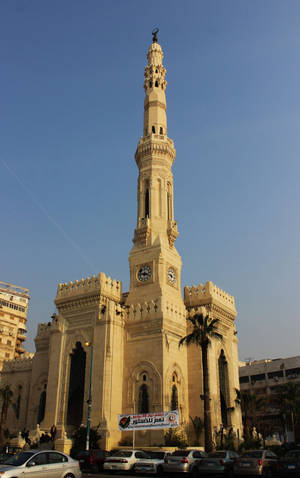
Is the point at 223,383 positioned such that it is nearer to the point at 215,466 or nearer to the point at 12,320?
the point at 215,466

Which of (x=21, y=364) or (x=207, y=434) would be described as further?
(x=21, y=364)

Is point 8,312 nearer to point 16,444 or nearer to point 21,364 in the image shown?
point 21,364

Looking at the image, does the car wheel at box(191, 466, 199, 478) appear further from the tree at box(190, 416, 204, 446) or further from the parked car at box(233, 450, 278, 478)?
the tree at box(190, 416, 204, 446)

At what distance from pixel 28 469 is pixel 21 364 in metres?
39.6

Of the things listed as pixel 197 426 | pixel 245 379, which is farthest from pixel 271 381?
pixel 197 426

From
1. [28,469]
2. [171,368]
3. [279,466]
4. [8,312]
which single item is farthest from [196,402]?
[8,312]

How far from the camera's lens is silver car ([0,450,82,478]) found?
50.6 ft

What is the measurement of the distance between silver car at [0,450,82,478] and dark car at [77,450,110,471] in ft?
32.7

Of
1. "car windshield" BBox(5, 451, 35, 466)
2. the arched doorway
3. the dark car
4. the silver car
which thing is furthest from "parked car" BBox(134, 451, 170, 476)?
the arched doorway

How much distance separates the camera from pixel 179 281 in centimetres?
4741

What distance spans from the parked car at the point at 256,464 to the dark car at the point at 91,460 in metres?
9.15

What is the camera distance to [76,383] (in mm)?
43469

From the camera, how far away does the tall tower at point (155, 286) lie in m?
40.1

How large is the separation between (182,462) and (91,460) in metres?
6.79
